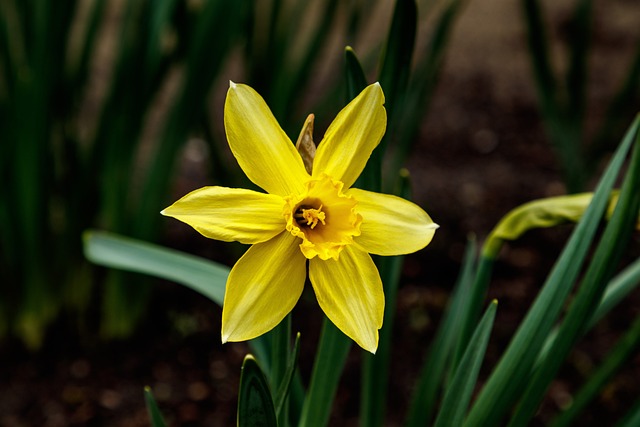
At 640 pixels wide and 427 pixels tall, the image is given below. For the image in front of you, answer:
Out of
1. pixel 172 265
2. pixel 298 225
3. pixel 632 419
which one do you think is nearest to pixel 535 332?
pixel 632 419

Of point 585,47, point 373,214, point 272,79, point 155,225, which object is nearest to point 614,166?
point 373,214

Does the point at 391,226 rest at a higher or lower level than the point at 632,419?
higher

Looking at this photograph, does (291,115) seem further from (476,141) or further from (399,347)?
(476,141)

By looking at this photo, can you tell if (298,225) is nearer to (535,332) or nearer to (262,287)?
(262,287)

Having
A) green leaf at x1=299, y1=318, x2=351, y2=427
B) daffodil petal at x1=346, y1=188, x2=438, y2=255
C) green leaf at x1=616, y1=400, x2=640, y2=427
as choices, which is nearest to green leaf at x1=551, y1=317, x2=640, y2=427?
green leaf at x1=616, y1=400, x2=640, y2=427

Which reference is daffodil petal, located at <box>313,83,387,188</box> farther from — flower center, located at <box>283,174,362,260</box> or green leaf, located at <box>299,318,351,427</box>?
green leaf, located at <box>299,318,351,427</box>

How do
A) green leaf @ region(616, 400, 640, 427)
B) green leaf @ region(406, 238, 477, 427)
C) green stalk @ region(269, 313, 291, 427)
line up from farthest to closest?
green leaf @ region(406, 238, 477, 427)
green leaf @ region(616, 400, 640, 427)
green stalk @ region(269, 313, 291, 427)
